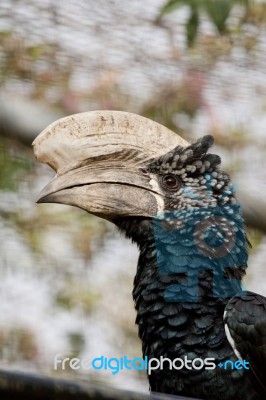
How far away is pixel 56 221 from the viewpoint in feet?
14.1

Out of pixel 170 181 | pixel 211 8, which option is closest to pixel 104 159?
pixel 170 181

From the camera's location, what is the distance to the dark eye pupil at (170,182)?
2869 mm

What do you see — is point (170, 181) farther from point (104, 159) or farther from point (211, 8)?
point (211, 8)

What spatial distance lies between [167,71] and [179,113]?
243 millimetres

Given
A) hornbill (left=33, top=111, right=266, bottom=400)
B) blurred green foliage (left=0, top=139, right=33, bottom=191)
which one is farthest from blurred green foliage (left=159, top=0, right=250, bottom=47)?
blurred green foliage (left=0, top=139, right=33, bottom=191)

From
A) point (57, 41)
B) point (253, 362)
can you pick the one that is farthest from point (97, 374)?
point (253, 362)

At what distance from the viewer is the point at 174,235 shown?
2795 mm

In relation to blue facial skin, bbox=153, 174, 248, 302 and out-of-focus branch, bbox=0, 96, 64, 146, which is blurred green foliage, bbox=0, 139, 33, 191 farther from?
blue facial skin, bbox=153, 174, 248, 302

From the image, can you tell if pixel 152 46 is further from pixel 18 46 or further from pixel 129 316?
pixel 129 316

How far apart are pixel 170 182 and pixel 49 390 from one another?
1541 mm

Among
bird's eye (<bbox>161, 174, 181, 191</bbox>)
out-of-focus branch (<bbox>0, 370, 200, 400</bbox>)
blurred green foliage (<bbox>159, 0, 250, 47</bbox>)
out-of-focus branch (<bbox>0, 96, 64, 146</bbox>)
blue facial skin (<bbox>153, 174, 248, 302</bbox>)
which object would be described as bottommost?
out-of-focus branch (<bbox>0, 370, 200, 400</bbox>)

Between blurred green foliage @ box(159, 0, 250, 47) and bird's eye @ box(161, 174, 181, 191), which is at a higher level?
blurred green foliage @ box(159, 0, 250, 47)

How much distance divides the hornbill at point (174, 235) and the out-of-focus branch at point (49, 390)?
44.9 inches

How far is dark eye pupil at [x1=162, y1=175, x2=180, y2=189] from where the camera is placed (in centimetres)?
287
